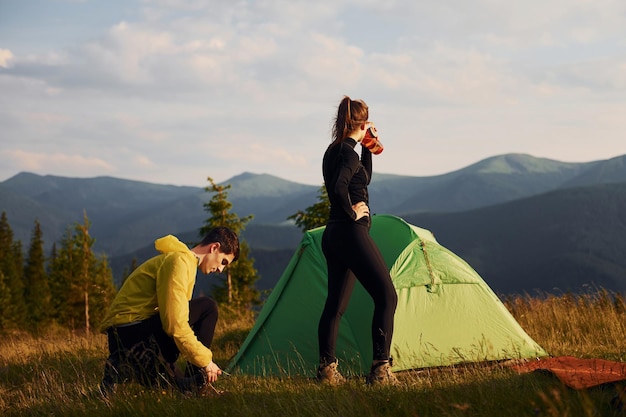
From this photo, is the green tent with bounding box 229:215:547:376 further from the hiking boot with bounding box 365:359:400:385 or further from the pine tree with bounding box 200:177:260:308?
the pine tree with bounding box 200:177:260:308

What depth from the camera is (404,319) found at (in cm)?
725

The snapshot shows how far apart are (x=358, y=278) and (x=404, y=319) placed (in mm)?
1596

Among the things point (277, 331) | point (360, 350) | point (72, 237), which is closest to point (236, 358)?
point (277, 331)

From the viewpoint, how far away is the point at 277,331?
782 centimetres

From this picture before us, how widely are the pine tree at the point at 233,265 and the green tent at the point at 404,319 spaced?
2036 centimetres

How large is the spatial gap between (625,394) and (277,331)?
4392 mm

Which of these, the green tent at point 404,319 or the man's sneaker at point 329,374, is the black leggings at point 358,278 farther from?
the green tent at point 404,319

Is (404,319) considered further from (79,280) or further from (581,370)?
(79,280)

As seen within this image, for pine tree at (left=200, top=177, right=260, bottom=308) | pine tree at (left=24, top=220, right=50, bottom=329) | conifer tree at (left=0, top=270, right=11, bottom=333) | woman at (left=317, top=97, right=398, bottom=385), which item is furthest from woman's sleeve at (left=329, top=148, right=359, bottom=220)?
pine tree at (left=24, top=220, right=50, bottom=329)

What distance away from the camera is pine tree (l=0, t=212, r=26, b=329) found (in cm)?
5375

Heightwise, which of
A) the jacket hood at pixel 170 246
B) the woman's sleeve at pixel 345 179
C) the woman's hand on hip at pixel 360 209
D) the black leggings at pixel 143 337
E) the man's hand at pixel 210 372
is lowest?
the man's hand at pixel 210 372

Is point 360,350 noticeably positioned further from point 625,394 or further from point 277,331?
point 625,394

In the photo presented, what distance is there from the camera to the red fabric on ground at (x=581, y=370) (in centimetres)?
486

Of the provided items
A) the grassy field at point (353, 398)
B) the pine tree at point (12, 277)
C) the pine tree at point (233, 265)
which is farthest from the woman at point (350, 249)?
the pine tree at point (12, 277)
